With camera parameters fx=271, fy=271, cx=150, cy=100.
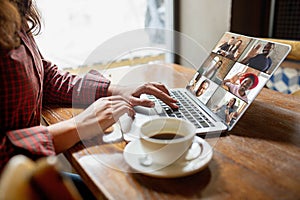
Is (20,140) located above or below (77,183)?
above

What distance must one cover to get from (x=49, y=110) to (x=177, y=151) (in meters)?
0.48

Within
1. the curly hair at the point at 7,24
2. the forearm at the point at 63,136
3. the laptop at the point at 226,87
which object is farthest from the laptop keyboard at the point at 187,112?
the curly hair at the point at 7,24

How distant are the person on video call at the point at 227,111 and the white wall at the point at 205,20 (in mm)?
969

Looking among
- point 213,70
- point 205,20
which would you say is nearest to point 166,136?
point 213,70

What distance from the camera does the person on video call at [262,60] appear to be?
0.69m

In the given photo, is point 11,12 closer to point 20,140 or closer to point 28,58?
point 28,58

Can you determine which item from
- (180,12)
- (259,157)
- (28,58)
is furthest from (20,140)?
(180,12)

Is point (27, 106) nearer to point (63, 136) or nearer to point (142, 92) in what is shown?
point (63, 136)

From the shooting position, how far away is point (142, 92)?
0.84 meters

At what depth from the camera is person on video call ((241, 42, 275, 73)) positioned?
689 millimetres

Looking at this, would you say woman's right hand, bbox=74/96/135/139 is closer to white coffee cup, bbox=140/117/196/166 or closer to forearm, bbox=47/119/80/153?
forearm, bbox=47/119/80/153

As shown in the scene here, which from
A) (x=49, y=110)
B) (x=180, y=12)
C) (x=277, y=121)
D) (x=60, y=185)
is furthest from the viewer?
(x=180, y=12)

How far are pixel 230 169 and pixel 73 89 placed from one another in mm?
564

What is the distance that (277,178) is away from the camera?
48 centimetres
